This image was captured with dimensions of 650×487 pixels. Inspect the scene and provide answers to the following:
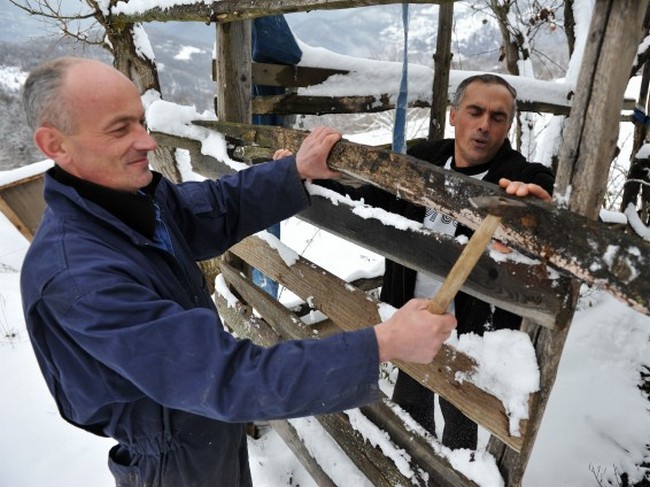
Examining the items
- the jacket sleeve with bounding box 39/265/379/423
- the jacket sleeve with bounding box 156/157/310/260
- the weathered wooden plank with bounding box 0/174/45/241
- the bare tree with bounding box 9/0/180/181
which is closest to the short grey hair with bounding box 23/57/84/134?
the jacket sleeve with bounding box 39/265/379/423

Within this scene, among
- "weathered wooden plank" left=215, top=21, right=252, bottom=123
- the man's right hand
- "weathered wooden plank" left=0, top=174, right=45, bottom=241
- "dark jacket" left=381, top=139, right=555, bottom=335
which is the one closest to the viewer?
the man's right hand

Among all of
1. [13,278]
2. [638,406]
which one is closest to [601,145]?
[638,406]

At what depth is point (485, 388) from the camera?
4.64 feet

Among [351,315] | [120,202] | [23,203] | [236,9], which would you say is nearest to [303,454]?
[351,315]

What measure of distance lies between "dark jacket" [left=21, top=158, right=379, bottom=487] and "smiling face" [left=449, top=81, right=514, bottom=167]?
1.25 metres

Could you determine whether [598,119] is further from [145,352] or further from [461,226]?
[145,352]

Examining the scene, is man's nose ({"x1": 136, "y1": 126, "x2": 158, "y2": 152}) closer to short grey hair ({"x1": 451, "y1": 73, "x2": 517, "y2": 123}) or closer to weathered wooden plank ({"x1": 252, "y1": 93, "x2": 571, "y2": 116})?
short grey hair ({"x1": 451, "y1": 73, "x2": 517, "y2": 123})

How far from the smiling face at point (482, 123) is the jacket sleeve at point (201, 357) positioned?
49.1 inches

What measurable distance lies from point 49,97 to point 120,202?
0.35 metres

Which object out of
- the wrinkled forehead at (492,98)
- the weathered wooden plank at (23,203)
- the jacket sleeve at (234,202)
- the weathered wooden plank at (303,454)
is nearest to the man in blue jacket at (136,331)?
the jacket sleeve at (234,202)

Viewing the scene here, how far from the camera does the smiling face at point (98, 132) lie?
125cm

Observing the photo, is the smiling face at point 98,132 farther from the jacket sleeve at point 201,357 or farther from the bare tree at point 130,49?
the bare tree at point 130,49

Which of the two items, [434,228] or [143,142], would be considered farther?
[434,228]

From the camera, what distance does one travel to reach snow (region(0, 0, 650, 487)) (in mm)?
1528
